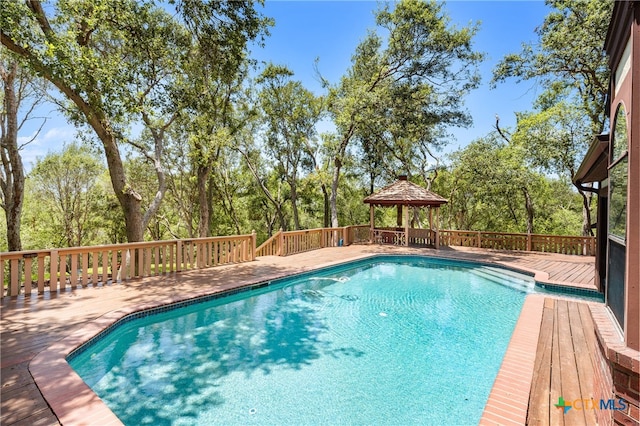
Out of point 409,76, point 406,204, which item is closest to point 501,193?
point 406,204

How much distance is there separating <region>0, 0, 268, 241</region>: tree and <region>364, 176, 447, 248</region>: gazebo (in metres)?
8.73

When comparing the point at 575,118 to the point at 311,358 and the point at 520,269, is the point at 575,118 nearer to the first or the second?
the point at 520,269

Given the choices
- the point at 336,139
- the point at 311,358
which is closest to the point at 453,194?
the point at 336,139

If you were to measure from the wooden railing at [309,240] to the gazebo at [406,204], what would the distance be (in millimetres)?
862

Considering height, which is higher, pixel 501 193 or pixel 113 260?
pixel 501 193

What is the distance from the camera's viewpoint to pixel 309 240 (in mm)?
12633

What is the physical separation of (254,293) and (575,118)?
13005 millimetres

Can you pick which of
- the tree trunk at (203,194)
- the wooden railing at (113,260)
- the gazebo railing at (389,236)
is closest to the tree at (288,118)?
the tree trunk at (203,194)

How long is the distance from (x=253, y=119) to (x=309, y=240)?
882cm

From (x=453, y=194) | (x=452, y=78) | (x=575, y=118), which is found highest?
(x=452, y=78)

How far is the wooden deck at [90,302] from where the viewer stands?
2.64 metres

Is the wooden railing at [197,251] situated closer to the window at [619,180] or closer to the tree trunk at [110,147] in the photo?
the tree trunk at [110,147]

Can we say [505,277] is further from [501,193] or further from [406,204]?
[501,193]

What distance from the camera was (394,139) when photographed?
17.2 m
